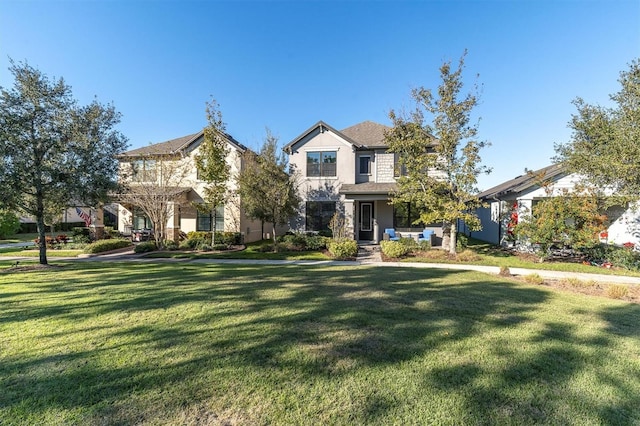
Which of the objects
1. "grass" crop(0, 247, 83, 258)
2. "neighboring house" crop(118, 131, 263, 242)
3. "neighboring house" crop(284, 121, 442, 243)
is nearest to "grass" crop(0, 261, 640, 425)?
"grass" crop(0, 247, 83, 258)

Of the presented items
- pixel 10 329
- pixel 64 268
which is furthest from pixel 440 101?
pixel 64 268

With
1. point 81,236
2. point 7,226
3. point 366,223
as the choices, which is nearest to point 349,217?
point 366,223

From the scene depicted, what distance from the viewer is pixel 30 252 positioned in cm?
1549

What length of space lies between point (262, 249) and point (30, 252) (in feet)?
41.4

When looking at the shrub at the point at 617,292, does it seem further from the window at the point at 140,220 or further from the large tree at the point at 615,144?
the window at the point at 140,220

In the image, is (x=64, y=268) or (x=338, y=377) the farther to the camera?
(x=64, y=268)

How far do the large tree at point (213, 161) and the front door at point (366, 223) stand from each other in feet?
30.7

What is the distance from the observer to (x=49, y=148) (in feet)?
36.8

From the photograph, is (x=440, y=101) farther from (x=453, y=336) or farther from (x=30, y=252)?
(x=30, y=252)

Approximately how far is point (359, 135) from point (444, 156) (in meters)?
7.92

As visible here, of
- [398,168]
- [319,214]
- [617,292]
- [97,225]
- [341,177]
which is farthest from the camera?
[97,225]

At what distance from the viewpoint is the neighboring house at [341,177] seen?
1917 centimetres

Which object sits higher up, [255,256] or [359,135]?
[359,135]

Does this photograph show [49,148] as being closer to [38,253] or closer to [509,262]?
[38,253]
